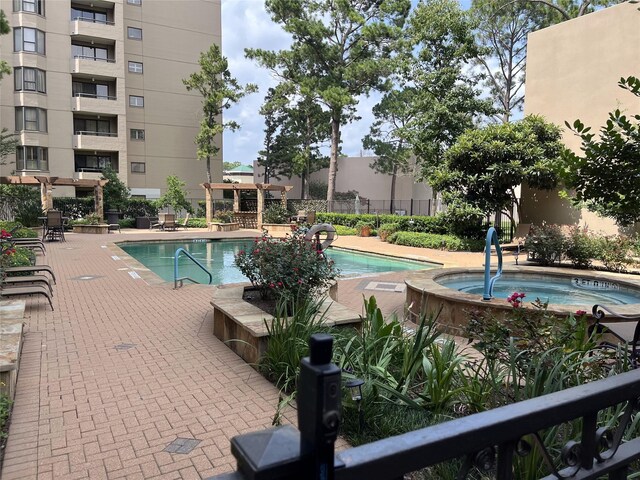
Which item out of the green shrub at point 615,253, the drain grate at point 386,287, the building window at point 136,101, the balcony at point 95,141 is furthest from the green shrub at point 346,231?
the building window at point 136,101

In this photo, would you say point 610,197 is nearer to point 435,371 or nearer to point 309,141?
point 435,371

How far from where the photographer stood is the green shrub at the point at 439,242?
16.3 meters

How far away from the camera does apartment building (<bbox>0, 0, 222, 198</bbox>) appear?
30484 mm

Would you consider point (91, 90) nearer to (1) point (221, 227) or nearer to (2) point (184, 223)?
(2) point (184, 223)

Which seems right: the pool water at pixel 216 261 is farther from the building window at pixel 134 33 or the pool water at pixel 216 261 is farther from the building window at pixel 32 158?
the building window at pixel 134 33

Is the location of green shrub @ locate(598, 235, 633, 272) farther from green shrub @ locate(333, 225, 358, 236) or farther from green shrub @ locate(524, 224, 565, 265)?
green shrub @ locate(333, 225, 358, 236)

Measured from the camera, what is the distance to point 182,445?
3195 mm

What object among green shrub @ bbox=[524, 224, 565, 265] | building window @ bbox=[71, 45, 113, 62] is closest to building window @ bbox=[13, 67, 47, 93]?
building window @ bbox=[71, 45, 113, 62]

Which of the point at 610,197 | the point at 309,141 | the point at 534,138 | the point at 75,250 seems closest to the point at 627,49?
the point at 534,138

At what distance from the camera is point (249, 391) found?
4.12m

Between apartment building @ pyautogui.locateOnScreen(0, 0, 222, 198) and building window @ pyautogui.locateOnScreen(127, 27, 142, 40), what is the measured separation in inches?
2.7

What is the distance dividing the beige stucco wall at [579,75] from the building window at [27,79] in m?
29.4

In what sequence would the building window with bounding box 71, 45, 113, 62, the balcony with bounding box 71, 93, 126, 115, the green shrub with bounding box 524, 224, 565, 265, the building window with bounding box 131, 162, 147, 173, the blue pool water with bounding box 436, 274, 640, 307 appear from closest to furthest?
1. the blue pool water with bounding box 436, 274, 640, 307
2. the green shrub with bounding box 524, 224, 565, 265
3. the balcony with bounding box 71, 93, 126, 115
4. the building window with bounding box 71, 45, 113, 62
5. the building window with bounding box 131, 162, 147, 173

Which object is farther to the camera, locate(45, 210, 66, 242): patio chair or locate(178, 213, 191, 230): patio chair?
locate(178, 213, 191, 230): patio chair
